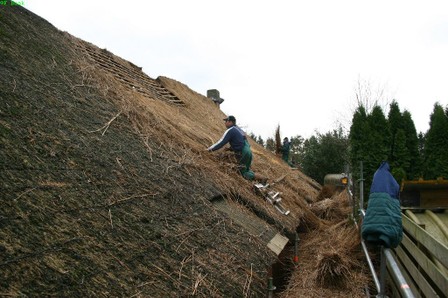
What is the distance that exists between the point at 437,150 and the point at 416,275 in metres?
8.83

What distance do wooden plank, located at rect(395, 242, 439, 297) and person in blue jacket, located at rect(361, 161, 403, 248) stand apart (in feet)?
1.20

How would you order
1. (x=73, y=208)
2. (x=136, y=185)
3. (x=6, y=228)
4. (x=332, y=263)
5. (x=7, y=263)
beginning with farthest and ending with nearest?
(x=332, y=263), (x=136, y=185), (x=73, y=208), (x=6, y=228), (x=7, y=263)

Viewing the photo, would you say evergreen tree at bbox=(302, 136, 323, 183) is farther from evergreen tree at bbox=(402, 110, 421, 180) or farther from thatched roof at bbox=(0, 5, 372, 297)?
thatched roof at bbox=(0, 5, 372, 297)

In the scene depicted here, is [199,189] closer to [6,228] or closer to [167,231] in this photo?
[167,231]

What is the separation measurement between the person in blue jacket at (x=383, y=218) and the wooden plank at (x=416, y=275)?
14.4 inches

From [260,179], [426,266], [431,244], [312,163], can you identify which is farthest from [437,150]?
[312,163]

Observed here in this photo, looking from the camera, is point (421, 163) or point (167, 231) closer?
point (167, 231)

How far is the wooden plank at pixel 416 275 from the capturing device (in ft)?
9.32

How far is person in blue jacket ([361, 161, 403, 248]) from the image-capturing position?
2975 millimetres

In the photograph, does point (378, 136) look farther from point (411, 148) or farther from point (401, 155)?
point (411, 148)

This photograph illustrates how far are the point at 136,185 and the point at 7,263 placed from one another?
1.41 m

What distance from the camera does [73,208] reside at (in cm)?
208

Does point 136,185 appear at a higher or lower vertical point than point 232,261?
higher

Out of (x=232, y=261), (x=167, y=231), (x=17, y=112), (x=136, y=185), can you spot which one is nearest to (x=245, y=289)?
(x=232, y=261)
